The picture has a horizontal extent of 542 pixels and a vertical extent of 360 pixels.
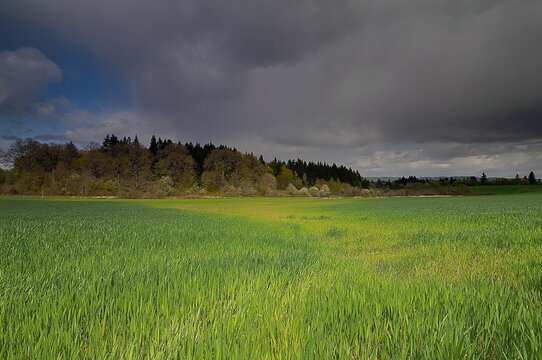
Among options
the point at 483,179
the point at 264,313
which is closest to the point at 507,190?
the point at 483,179

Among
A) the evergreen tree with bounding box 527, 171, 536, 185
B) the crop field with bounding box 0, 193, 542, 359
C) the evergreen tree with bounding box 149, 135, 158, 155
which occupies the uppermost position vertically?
the evergreen tree with bounding box 149, 135, 158, 155

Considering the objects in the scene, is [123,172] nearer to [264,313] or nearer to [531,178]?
[264,313]

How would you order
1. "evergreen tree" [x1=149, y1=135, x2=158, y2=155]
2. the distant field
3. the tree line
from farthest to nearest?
"evergreen tree" [x1=149, y1=135, x2=158, y2=155], the distant field, the tree line

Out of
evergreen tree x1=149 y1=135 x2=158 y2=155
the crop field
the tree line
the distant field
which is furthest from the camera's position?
evergreen tree x1=149 y1=135 x2=158 y2=155

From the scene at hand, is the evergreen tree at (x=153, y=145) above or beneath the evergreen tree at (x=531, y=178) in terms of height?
above

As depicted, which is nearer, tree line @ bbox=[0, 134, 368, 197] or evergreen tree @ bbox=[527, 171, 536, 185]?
tree line @ bbox=[0, 134, 368, 197]

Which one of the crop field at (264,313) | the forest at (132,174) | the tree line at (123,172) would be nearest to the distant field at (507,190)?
the forest at (132,174)

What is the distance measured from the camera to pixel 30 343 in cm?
288

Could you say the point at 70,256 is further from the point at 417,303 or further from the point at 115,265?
the point at 417,303

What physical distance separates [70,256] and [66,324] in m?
5.47

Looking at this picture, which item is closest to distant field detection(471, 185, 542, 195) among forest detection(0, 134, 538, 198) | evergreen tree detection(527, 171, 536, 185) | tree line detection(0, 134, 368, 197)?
forest detection(0, 134, 538, 198)

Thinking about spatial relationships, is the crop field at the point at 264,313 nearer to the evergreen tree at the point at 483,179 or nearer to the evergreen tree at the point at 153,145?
the evergreen tree at the point at 153,145

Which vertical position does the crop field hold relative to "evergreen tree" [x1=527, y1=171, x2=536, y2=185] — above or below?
below

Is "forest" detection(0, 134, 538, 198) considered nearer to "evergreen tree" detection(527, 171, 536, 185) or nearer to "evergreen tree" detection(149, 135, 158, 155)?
"evergreen tree" detection(149, 135, 158, 155)
